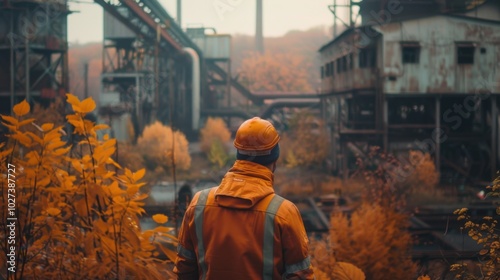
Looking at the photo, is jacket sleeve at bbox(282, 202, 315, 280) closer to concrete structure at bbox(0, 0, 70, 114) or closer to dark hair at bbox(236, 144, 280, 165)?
dark hair at bbox(236, 144, 280, 165)

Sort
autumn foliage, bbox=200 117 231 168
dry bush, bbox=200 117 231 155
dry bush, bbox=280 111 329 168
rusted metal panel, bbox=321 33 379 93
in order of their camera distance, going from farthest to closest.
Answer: dry bush, bbox=200 117 231 155 < autumn foliage, bbox=200 117 231 168 < dry bush, bbox=280 111 329 168 < rusted metal panel, bbox=321 33 379 93

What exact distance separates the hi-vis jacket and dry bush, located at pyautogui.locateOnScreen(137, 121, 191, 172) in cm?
2080

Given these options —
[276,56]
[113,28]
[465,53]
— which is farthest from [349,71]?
[276,56]

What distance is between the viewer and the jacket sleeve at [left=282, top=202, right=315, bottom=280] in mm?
2820

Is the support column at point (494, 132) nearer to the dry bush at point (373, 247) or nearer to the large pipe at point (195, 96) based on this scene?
the dry bush at point (373, 247)

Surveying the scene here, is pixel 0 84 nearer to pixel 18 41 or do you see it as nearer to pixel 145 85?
pixel 18 41

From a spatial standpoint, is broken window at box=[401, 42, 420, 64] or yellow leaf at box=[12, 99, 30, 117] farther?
broken window at box=[401, 42, 420, 64]

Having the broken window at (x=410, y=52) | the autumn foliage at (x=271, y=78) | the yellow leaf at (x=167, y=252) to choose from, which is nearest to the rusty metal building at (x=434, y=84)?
the broken window at (x=410, y=52)

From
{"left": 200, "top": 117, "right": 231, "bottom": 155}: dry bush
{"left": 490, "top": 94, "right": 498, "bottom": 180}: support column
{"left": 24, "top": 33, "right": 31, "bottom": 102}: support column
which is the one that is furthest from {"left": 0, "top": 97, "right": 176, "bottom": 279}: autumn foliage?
{"left": 200, "top": 117, "right": 231, "bottom": 155}: dry bush

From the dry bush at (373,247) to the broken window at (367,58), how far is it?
649 inches

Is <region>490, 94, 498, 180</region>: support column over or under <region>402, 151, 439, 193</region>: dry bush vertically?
over

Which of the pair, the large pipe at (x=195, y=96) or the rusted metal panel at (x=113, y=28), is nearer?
the rusted metal panel at (x=113, y=28)

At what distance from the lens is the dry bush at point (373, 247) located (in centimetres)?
751

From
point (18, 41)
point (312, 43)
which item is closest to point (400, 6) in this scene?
point (18, 41)
